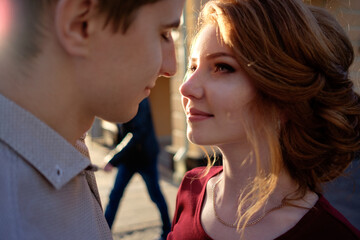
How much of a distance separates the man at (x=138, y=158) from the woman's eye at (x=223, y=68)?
2.38m

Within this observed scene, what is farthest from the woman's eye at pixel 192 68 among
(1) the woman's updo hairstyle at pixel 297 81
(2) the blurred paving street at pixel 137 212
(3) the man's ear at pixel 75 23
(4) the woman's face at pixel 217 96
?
(2) the blurred paving street at pixel 137 212

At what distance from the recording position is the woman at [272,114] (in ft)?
4.94

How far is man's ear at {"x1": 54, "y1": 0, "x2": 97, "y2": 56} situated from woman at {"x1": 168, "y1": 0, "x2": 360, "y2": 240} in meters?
0.72

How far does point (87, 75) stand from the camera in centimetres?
100

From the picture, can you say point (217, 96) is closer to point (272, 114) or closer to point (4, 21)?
point (272, 114)

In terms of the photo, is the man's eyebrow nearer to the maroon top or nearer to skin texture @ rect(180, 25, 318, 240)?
skin texture @ rect(180, 25, 318, 240)

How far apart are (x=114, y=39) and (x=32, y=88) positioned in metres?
0.26

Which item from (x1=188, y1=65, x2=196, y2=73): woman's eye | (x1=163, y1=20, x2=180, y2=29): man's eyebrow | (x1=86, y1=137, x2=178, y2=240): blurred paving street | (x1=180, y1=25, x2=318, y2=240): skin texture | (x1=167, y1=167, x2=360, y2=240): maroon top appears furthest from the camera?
(x1=86, y1=137, x2=178, y2=240): blurred paving street

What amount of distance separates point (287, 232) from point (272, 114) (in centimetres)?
51

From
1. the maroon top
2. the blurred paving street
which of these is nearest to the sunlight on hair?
the maroon top

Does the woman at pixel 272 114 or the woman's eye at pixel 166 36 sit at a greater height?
the woman's eye at pixel 166 36

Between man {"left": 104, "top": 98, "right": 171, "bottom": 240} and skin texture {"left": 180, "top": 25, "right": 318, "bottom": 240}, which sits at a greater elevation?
skin texture {"left": 180, "top": 25, "right": 318, "bottom": 240}

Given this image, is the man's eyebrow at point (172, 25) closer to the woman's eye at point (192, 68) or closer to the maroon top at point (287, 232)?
the woman's eye at point (192, 68)

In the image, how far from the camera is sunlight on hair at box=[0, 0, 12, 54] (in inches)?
35.6
